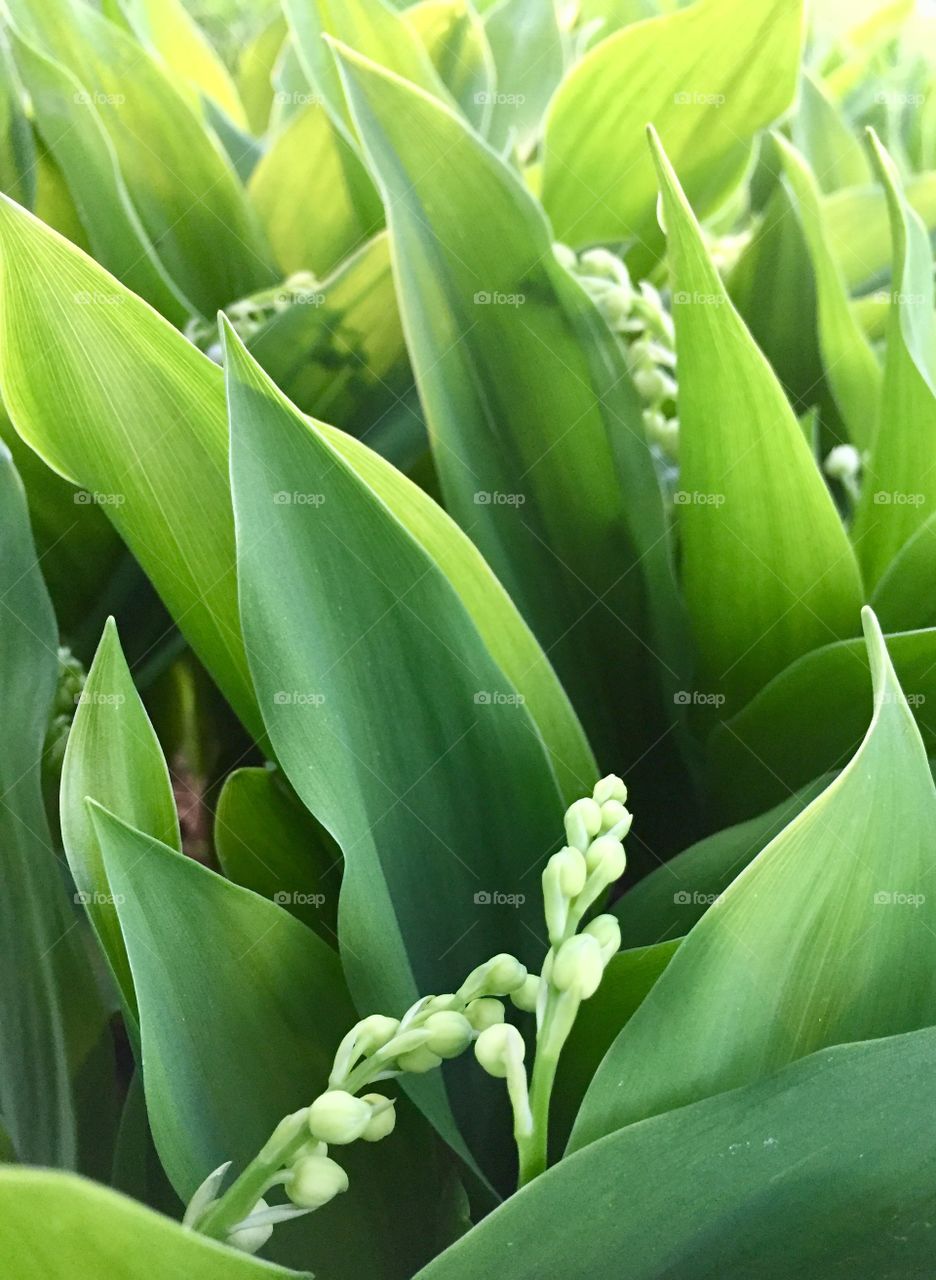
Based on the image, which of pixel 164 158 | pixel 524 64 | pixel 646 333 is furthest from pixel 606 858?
pixel 524 64

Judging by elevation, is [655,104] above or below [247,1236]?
above

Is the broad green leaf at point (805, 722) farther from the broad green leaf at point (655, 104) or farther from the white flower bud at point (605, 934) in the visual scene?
the broad green leaf at point (655, 104)

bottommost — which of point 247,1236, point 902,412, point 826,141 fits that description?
point 247,1236

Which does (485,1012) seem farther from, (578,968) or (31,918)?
(31,918)

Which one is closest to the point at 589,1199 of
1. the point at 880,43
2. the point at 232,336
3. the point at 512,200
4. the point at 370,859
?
the point at 370,859

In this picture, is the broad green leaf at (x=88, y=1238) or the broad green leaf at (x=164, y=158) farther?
the broad green leaf at (x=164, y=158)

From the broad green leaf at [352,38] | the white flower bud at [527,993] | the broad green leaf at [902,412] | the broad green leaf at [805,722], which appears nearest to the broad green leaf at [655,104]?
the broad green leaf at [352,38]
